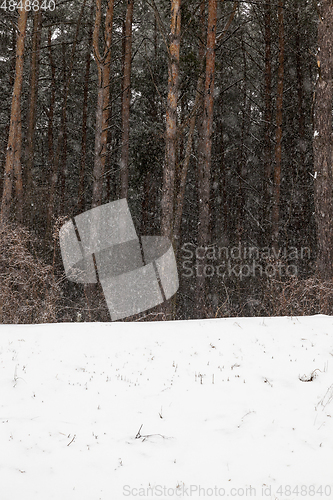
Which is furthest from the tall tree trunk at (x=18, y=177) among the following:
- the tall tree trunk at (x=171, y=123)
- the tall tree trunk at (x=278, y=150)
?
the tall tree trunk at (x=278, y=150)

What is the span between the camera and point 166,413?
4141 mm

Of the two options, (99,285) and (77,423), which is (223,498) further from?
(99,285)

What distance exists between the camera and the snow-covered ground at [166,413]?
3.32 meters

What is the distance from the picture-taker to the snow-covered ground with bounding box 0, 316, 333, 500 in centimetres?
332

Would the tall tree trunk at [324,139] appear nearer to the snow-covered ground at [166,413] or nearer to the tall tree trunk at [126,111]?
the snow-covered ground at [166,413]

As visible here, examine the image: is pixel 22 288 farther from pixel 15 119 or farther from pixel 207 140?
pixel 207 140

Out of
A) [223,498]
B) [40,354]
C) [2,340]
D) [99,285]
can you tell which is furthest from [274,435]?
[99,285]

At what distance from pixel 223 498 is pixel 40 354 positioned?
280 cm

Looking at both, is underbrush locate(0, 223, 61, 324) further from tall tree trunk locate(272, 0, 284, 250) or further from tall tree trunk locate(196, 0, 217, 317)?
tall tree trunk locate(272, 0, 284, 250)

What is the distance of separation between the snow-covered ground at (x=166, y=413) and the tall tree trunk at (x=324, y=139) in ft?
9.56

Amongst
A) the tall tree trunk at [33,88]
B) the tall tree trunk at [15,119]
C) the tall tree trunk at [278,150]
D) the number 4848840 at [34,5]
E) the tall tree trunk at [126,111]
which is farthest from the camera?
the tall tree trunk at [33,88]

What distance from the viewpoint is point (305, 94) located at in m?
18.1

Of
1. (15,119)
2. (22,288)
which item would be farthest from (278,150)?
(22,288)

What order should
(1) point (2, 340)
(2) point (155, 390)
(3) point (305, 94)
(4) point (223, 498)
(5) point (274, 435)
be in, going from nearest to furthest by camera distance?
(4) point (223, 498) < (5) point (274, 435) < (2) point (155, 390) < (1) point (2, 340) < (3) point (305, 94)
